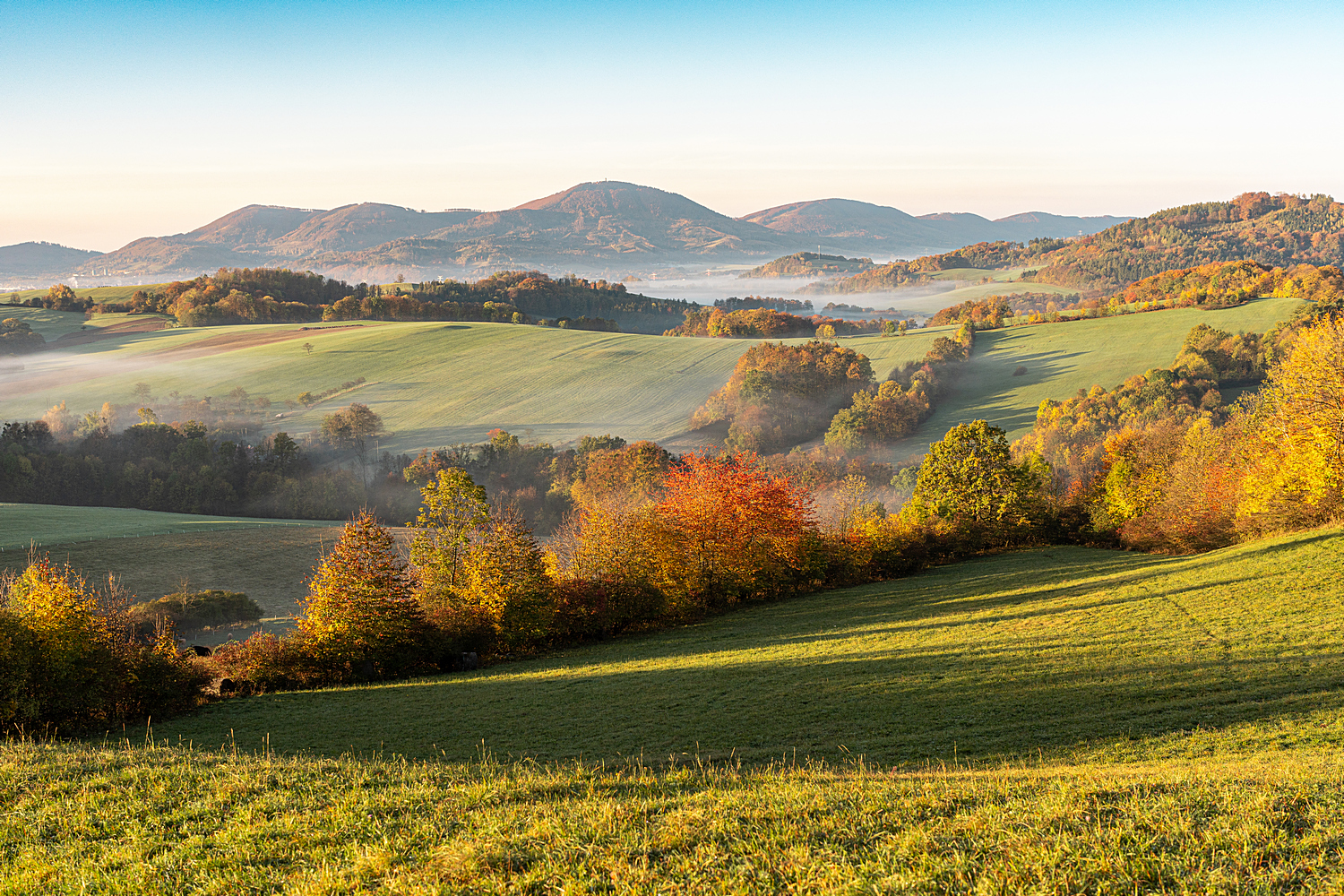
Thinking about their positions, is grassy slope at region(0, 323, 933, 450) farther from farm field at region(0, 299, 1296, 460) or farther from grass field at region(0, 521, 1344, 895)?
grass field at region(0, 521, 1344, 895)

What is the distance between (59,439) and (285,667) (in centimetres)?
9052

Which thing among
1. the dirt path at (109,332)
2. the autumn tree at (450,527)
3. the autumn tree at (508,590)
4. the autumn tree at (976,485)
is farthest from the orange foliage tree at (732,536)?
the dirt path at (109,332)

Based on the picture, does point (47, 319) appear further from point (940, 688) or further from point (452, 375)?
point (940, 688)

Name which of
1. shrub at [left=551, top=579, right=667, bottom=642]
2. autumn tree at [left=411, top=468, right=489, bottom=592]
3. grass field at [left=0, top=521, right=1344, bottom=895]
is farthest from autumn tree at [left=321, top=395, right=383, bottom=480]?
grass field at [left=0, top=521, right=1344, bottom=895]

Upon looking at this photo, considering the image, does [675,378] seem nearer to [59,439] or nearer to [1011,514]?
[1011,514]

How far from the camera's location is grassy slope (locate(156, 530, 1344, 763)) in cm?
1608

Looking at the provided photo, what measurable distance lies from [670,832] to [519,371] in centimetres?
Result: 12188

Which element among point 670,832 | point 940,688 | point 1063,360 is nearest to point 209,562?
point 940,688

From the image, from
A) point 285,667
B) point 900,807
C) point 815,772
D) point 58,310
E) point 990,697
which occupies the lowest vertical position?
point 285,667

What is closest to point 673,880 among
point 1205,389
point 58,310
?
point 1205,389

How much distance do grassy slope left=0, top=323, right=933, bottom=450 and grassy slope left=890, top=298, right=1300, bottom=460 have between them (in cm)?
1404

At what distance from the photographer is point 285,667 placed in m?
30.3

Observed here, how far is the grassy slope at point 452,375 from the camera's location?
4220 inches

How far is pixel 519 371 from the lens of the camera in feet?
411
